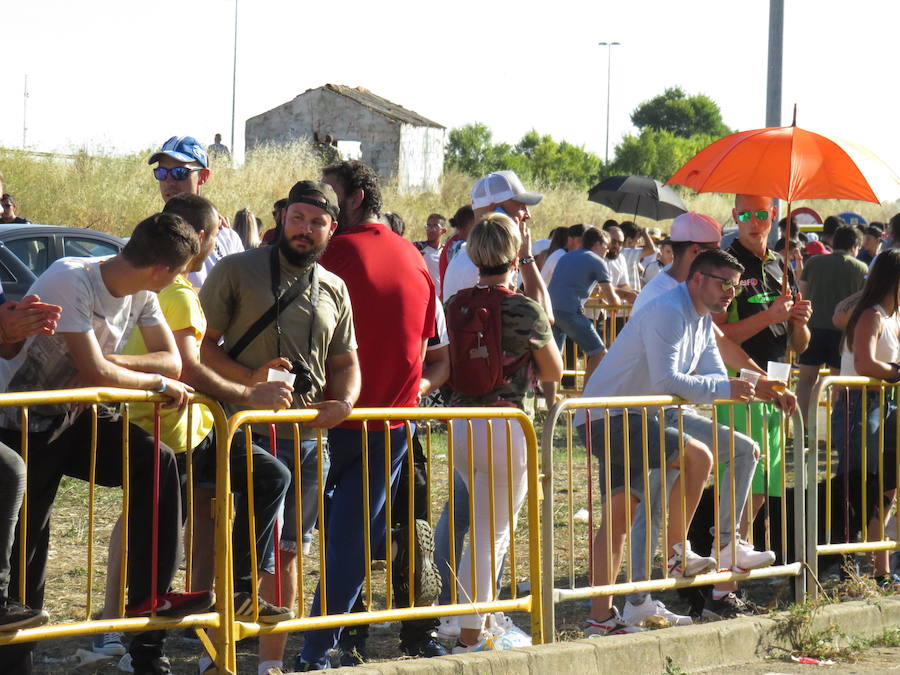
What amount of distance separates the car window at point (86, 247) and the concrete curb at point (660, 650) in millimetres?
8417

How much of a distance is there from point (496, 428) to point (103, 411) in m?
1.72

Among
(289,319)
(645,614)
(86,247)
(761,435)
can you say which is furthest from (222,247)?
(86,247)

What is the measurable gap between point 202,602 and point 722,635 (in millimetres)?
2419

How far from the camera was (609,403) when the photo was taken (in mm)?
5750

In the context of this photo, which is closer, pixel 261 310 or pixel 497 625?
pixel 261 310

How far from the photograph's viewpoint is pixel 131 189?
2783cm

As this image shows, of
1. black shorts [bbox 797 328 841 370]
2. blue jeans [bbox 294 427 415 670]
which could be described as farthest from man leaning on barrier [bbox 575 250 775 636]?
black shorts [bbox 797 328 841 370]

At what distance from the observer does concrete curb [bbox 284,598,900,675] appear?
5.07 m

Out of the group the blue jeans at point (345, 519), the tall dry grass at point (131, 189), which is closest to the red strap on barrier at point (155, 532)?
the blue jeans at point (345, 519)

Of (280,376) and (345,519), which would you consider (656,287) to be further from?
(280,376)

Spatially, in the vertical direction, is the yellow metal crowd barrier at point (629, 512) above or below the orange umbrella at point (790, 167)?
below

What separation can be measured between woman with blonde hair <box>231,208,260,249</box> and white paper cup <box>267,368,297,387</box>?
354 centimetres

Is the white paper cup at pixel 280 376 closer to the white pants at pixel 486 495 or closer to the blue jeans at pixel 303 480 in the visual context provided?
the blue jeans at pixel 303 480

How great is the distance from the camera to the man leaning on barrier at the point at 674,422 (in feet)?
19.7
